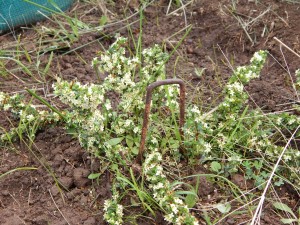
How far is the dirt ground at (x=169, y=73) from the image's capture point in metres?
1.94

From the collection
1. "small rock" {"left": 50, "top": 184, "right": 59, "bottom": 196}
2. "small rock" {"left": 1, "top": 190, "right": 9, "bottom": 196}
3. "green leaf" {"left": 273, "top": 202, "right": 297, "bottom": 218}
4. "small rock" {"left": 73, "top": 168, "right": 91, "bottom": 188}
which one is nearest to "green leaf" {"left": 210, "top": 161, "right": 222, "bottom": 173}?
"green leaf" {"left": 273, "top": 202, "right": 297, "bottom": 218}

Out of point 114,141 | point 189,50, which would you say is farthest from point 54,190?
point 189,50

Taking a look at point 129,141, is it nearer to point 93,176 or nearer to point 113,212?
point 93,176

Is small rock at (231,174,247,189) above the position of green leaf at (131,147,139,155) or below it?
below

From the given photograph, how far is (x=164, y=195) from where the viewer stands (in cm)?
176

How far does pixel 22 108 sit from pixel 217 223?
977 millimetres

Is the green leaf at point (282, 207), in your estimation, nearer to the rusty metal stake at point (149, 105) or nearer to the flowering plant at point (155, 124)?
the flowering plant at point (155, 124)

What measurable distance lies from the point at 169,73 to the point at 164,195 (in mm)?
969

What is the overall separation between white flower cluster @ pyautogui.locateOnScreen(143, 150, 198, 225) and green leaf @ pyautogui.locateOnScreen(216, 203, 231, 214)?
0.18 m

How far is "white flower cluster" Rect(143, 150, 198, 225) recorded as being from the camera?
5.54 ft

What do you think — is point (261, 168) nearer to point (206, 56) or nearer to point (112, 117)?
point (112, 117)

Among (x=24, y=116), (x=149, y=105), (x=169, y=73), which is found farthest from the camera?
(x=169, y=73)

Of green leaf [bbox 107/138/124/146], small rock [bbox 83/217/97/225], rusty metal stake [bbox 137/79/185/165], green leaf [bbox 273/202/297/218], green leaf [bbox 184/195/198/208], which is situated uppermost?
rusty metal stake [bbox 137/79/185/165]

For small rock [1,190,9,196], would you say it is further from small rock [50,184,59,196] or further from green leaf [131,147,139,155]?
green leaf [131,147,139,155]
